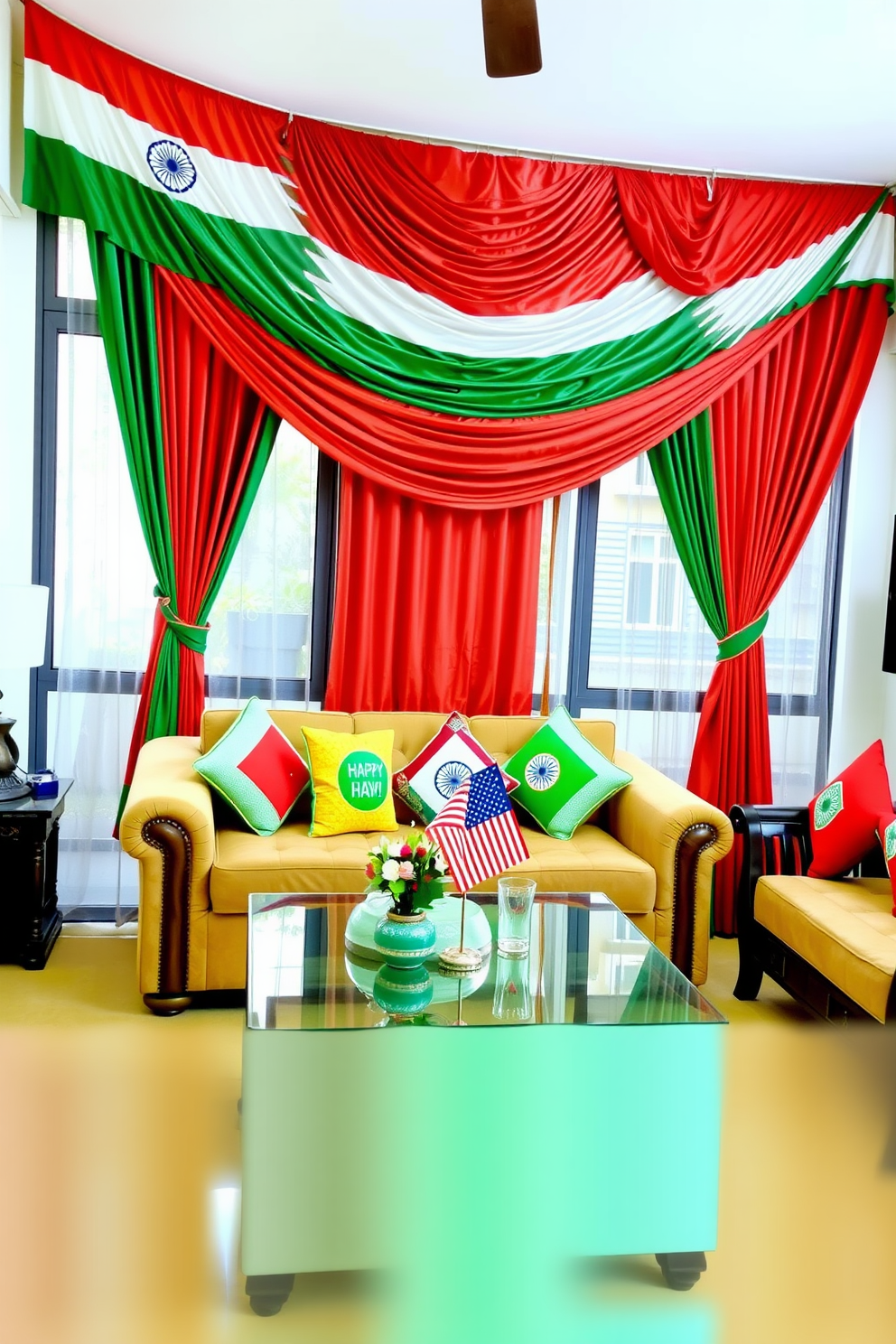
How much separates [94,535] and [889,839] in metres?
2.85

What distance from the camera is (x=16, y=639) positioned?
Answer: 3.29m

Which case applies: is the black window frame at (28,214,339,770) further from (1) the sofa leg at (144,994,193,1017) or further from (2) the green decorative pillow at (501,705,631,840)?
(1) the sofa leg at (144,994,193,1017)

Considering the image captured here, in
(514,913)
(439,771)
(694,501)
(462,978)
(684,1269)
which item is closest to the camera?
(684,1269)

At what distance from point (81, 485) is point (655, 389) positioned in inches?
86.0

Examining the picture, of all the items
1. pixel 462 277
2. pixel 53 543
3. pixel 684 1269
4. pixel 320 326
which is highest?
pixel 462 277

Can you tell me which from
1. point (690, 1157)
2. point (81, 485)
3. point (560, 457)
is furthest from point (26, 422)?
point (690, 1157)

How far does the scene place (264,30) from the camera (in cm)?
321

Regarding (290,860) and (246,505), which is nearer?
(290,860)

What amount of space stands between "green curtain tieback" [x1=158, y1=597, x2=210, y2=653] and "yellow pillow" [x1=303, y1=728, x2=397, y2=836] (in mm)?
593

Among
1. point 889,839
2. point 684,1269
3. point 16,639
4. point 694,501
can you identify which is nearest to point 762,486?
point 694,501

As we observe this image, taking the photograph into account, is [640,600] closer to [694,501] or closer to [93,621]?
[694,501]

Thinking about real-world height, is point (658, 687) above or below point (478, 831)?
above

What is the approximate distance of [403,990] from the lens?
230cm

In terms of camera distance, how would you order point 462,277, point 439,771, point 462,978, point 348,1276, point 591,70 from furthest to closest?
1. point 462,277
2. point 439,771
3. point 591,70
4. point 462,978
5. point 348,1276
